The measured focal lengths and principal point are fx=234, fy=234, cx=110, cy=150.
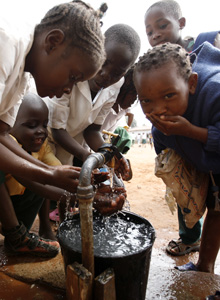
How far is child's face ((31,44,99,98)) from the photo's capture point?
4.24 feet

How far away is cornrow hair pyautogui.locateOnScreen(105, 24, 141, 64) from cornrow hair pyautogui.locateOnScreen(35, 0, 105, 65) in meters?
0.81

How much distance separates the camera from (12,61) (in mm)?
1115

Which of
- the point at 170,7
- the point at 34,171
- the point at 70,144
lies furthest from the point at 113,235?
the point at 170,7

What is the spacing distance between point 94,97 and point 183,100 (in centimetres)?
116

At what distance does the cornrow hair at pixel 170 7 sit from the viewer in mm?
2502

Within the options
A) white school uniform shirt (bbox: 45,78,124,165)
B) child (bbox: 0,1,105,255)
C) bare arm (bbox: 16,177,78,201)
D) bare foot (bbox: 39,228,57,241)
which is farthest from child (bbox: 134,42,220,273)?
bare foot (bbox: 39,228,57,241)

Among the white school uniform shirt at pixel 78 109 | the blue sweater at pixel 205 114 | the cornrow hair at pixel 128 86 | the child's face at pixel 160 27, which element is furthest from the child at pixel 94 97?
the blue sweater at pixel 205 114

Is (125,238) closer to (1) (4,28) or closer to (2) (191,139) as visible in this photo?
(2) (191,139)

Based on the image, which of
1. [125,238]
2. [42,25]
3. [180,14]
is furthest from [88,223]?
[180,14]

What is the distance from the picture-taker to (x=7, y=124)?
157 cm

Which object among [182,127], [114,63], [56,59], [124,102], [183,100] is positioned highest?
[56,59]

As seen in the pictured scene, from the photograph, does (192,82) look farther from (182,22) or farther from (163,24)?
(182,22)

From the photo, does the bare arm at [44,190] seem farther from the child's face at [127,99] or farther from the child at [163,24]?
the child at [163,24]

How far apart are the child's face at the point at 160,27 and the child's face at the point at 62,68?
1392 millimetres
